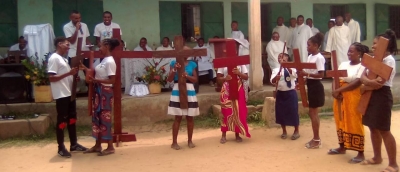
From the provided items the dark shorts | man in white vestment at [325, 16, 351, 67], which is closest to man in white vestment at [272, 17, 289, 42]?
man in white vestment at [325, 16, 351, 67]

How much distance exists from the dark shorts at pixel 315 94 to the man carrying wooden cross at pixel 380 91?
1.12 meters

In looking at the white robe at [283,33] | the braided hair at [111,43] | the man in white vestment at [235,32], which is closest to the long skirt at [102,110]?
the braided hair at [111,43]

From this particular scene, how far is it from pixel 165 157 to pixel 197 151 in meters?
0.53

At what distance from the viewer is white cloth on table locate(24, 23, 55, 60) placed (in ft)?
27.0

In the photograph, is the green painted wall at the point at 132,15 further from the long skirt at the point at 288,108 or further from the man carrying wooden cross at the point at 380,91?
the man carrying wooden cross at the point at 380,91

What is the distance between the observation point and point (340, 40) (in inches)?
417

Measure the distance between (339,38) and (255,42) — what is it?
307 centimetres

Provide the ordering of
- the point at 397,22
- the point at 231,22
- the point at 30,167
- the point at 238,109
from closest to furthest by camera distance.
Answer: the point at 30,167 < the point at 238,109 < the point at 231,22 < the point at 397,22

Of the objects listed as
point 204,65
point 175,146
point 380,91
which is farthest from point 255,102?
point 380,91

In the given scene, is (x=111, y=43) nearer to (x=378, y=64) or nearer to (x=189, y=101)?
(x=189, y=101)

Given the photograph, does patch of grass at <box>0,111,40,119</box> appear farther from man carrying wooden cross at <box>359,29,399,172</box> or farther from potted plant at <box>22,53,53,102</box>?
man carrying wooden cross at <box>359,29,399,172</box>

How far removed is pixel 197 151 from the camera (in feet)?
19.8

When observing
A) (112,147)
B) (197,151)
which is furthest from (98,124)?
(197,151)

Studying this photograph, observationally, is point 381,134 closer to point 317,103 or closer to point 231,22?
point 317,103
